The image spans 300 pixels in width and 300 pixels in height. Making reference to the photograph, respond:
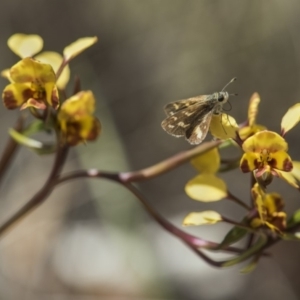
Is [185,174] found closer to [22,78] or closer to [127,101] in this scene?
[127,101]

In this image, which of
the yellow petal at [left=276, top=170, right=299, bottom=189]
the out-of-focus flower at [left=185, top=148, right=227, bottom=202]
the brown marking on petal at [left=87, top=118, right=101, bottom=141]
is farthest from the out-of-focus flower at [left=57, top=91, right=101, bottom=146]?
the yellow petal at [left=276, top=170, right=299, bottom=189]

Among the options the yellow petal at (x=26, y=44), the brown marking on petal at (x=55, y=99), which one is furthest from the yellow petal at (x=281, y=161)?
the yellow petal at (x=26, y=44)

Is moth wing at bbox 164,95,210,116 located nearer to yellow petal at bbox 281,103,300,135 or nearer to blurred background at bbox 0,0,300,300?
yellow petal at bbox 281,103,300,135

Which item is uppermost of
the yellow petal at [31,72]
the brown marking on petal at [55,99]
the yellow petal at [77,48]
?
the yellow petal at [31,72]

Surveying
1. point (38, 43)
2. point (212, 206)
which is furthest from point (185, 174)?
point (38, 43)

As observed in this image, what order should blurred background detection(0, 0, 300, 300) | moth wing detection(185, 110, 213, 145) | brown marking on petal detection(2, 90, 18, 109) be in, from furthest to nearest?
blurred background detection(0, 0, 300, 300)
brown marking on petal detection(2, 90, 18, 109)
moth wing detection(185, 110, 213, 145)

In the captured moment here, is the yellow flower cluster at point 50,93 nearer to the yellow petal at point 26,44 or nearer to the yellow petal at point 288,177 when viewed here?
the yellow petal at point 26,44
